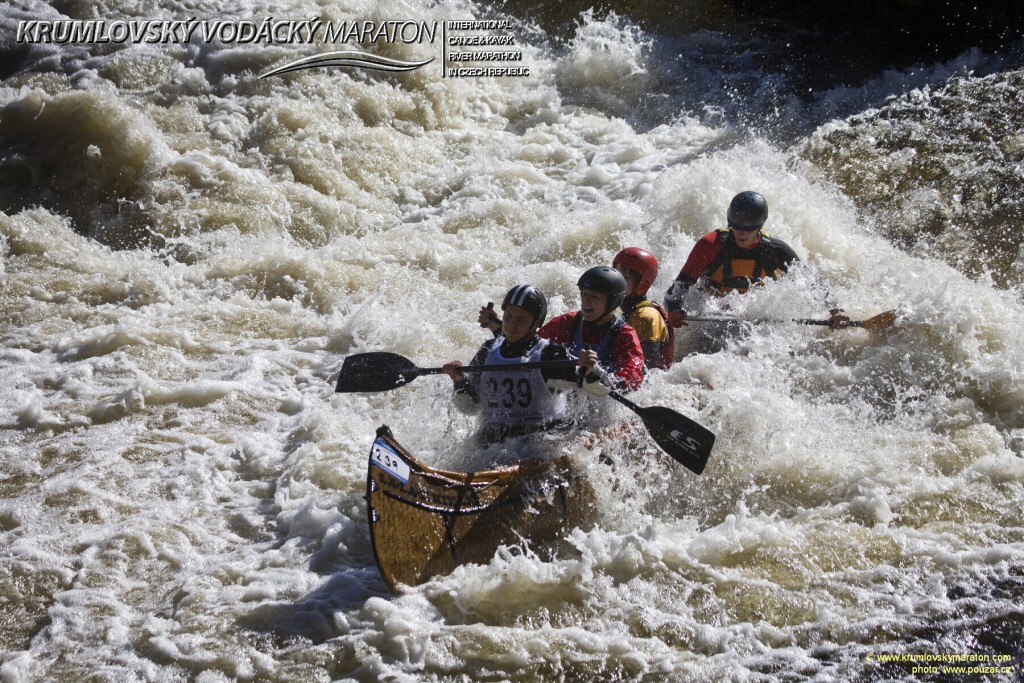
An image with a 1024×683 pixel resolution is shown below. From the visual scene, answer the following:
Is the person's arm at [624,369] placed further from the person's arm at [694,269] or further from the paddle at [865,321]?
the person's arm at [694,269]

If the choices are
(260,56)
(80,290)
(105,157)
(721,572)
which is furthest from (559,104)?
(721,572)

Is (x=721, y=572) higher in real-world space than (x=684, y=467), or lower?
lower

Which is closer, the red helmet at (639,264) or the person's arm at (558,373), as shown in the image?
the person's arm at (558,373)

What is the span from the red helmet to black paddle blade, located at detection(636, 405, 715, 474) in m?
1.31

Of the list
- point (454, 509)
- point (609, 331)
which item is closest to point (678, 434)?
point (609, 331)

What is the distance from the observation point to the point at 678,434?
462 centimetres

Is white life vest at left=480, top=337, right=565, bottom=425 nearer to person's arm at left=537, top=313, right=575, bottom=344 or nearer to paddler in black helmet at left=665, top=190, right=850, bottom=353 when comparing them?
person's arm at left=537, top=313, right=575, bottom=344

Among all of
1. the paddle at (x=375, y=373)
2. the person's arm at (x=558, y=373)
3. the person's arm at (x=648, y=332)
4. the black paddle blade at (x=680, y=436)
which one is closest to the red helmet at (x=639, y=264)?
the person's arm at (x=648, y=332)

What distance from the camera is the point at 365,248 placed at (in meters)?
7.87

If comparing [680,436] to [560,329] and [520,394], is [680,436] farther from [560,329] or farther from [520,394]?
[560,329]

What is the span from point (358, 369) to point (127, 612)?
1820mm

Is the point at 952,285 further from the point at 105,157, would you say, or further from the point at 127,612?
the point at 105,157

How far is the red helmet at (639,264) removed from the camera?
577 centimetres

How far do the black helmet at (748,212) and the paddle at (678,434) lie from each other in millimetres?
2227
